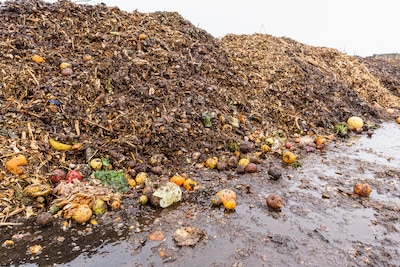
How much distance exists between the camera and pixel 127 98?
5.24 m

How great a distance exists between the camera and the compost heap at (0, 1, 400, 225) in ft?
13.4

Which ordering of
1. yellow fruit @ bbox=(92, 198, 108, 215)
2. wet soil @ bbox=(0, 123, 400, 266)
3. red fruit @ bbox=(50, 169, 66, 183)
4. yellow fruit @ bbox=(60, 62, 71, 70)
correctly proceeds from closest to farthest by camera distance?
wet soil @ bbox=(0, 123, 400, 266), yellow fruit @ bbox=(92, 198, 108, 215), red fruit @ bbox=(50, 169, 66, 183), yellow fruit @ bbox=(60, 62, 71, 70)

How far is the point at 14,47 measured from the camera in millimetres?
5316

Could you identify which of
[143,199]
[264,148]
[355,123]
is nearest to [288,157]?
[264,148]

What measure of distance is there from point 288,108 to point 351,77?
5.31 m

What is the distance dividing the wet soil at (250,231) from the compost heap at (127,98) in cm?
56

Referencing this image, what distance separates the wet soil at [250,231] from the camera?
111 inches

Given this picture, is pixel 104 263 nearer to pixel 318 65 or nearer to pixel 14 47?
pixel 14 47

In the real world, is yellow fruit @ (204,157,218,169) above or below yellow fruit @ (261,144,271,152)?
below

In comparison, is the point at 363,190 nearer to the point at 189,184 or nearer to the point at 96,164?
the point at 189,184

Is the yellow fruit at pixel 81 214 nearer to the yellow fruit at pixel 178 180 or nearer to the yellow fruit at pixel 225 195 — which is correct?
the yellow fruit at pixel 178 180

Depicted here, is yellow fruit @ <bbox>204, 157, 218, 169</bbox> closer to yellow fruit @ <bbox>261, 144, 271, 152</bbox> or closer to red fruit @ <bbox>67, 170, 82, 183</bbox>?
yellow fruit @ <bbox>261, 144, 271, 152</bbox>

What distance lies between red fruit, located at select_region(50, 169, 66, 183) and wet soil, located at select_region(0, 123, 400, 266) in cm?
75

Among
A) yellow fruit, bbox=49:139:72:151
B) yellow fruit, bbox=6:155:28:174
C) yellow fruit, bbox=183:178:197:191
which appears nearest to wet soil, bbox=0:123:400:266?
yellow fruit, bbox=183:178:197:191
